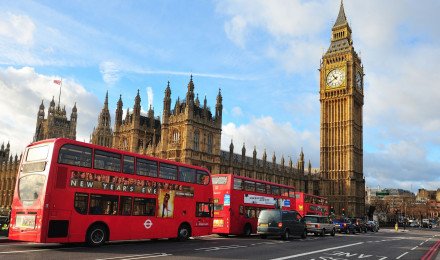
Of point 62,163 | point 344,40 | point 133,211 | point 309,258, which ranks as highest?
point 344,40

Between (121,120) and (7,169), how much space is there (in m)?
53.6

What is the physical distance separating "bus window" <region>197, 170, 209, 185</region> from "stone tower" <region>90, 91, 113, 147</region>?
10686 centimetres

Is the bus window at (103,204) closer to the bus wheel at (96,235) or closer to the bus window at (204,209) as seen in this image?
the bus wheel at (96,235)

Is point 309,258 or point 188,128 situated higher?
point 188,128

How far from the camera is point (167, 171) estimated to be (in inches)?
816

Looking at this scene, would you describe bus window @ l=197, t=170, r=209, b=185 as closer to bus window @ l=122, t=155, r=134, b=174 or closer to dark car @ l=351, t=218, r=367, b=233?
bus window @ l=122, t=155, r=134, b=174

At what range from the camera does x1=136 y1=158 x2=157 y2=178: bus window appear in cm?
1909

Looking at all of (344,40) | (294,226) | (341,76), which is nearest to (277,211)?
(294,226)

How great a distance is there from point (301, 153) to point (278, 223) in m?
69.3

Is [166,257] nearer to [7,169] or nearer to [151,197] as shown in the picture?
[151,197]

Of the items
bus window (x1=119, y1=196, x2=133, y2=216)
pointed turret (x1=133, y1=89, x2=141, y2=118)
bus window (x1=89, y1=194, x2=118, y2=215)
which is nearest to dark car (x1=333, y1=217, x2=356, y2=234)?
bus window (x1=119, y1=196, x2=133, y2=216)

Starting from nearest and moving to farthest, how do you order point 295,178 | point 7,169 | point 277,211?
point 277,211 < point 295,178 < point 7,169

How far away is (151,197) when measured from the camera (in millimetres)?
19547

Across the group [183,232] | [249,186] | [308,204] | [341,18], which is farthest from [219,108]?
[341,18]
